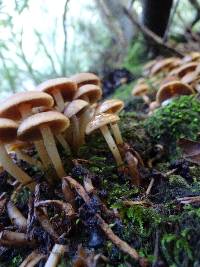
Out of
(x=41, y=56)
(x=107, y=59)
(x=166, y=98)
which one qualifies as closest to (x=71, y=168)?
(x=166, y=98)

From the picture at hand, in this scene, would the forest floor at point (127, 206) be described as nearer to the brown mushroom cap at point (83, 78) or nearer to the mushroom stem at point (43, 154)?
the mushroom stem at point (43, 154)

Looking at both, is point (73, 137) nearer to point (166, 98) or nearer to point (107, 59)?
point (166, 98)

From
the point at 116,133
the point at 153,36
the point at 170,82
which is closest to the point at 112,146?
the point at 116,133

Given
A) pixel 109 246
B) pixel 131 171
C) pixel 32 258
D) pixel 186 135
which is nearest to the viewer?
pixel 109 246

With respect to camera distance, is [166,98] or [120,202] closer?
[120,202]

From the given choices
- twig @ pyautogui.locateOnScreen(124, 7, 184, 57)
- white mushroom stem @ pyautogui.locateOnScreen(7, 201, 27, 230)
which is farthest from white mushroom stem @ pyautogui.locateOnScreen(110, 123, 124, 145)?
twig @ pyautogui.locateOnScreen(124, 7, 184, 57)

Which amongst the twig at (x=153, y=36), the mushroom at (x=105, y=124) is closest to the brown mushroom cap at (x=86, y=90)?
the mushroom at (x=105, y=124)

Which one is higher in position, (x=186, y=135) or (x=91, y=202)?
(x=91, y=202)
